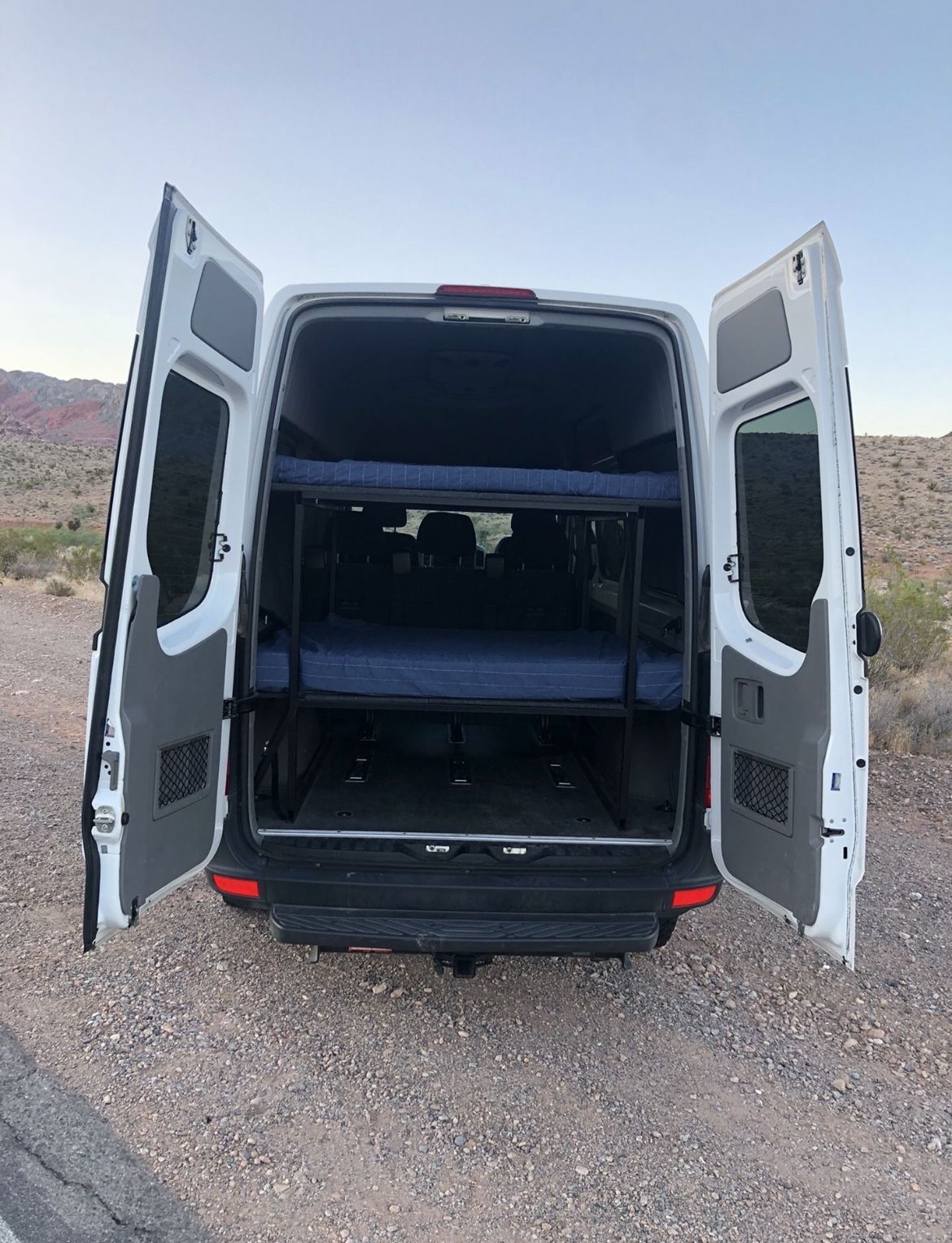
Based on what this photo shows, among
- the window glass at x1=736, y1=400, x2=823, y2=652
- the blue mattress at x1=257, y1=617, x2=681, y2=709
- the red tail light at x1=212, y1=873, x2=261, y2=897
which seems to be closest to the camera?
the window glass at x1=736, y1=400, x2=823, y2=652

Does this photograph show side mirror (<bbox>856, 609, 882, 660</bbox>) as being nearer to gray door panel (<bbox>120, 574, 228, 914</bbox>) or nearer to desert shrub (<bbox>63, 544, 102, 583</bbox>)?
gray door panel (<bbox>120, 574, 228, 914</bbox>)

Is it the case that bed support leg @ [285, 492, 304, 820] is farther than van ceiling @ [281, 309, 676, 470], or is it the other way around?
van ceiling @ [281, 309, 676, 470]

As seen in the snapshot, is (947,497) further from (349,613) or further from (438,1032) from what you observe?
(438,1032)

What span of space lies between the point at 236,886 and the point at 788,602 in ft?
5.99

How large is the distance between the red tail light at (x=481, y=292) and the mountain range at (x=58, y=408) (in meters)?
84.9

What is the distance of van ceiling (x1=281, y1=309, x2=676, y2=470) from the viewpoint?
3250 millimetres

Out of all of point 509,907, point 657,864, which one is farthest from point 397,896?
point 657,864

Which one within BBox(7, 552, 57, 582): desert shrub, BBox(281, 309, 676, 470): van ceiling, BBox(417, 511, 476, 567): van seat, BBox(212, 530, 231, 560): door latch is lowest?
BBox(212, 530, 231, 560): door latch

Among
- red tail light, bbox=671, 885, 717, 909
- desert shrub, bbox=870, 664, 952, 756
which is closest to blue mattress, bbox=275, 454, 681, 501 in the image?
red tail light, bbox=671, 885, 717, 909

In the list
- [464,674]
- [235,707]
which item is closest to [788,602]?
[464,674]

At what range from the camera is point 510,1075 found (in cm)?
239

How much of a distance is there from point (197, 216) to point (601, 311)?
4.08ft

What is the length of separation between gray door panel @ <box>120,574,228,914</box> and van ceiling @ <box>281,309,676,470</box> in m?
1.19

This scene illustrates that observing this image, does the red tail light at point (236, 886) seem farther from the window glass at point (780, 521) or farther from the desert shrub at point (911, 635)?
the desert shrub at point (911, 635)
